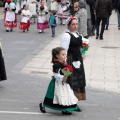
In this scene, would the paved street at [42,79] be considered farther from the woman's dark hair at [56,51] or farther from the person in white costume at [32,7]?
the person in white costume at [32,7]

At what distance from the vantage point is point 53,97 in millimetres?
7766

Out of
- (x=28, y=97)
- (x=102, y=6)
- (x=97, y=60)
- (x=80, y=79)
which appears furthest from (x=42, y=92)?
(x=102, y=6)

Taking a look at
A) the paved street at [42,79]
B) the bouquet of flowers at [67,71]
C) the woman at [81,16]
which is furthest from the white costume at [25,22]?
the bouquet of flowers at [67,71]

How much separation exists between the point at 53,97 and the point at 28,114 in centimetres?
56

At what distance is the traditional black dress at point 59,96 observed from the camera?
7.70m

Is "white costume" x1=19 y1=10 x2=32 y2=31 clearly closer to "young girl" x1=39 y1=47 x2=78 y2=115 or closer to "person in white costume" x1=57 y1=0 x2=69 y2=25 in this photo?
"person in white costume" x1=57 y1=0 x2=69 y2=25

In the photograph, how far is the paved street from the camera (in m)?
8.15

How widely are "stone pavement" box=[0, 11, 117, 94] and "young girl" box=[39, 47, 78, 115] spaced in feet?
8.60

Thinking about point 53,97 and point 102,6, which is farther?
point 102,6

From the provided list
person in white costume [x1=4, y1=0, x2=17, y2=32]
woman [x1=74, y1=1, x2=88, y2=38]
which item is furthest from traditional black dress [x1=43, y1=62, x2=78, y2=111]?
person in white costume [x1=4, y1=0, x2=17, y2=32]

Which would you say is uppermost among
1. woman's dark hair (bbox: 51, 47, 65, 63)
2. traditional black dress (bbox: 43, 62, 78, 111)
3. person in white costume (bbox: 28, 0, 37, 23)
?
woman's dark hair (bbox: 51, 47, 65, 63)

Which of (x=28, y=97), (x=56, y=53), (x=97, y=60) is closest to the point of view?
(x=56, y=53)

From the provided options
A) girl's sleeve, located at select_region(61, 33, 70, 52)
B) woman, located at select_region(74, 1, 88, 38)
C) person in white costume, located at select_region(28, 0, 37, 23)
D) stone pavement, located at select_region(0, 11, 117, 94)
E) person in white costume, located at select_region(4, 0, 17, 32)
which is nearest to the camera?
girl's sleeve, located at select_region(61, 33, 70, 52)

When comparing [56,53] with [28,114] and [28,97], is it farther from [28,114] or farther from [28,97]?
[28,97]
